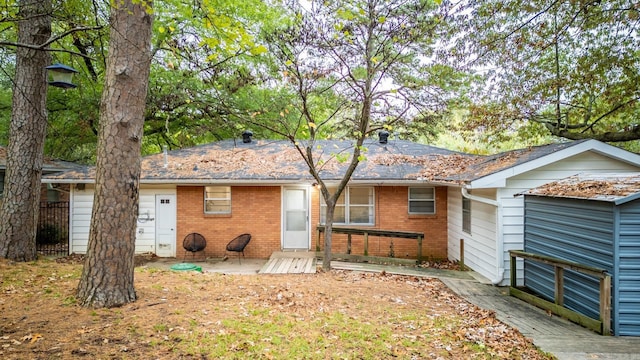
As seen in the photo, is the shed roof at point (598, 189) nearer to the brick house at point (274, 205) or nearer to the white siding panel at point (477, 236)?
the white siding panel at point (477, 236)

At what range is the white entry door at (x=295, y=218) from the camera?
11.7m

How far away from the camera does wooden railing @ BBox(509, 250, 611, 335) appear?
4707 millimetres

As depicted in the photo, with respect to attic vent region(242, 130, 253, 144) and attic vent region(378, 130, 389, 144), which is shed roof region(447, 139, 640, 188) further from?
attic vent region(242, 130, 253, 144)

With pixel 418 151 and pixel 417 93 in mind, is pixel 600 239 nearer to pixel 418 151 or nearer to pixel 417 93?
pixel 417 93

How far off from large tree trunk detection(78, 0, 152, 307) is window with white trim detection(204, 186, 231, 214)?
699cm

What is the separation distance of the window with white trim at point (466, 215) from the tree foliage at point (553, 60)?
3.90m

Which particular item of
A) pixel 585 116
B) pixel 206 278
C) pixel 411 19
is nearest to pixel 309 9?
pixel 411 19

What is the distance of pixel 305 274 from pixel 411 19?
6524 mm

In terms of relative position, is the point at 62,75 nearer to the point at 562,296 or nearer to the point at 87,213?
the point at 87,213

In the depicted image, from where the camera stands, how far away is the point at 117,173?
14.4 feet

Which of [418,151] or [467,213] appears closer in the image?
[467,213]

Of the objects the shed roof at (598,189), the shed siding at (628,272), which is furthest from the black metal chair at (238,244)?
the shed siding at (628,272)

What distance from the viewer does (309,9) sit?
743cm

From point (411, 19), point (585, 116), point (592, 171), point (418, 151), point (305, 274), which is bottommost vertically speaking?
point (305, 274)
